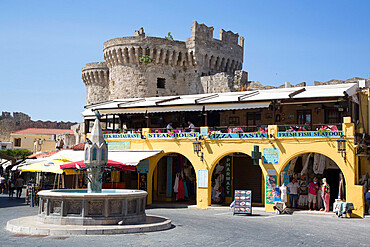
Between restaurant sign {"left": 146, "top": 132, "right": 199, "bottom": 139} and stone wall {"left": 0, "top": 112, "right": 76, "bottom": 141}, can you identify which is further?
stone wall {"left": 0, "top": 112, "right": 76, "bottom": 141}

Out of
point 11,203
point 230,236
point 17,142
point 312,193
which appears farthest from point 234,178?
point 17,142

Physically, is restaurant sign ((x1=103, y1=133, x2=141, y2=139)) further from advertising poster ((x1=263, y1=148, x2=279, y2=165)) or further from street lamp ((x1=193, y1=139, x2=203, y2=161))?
advertising poster ((x1=263, y1=148, x2=279, y2=165))

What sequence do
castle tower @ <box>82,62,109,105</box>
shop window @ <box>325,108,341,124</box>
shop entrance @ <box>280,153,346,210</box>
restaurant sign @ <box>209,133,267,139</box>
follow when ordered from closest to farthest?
restaurant sign @ <box>209,133,267,139</box>
shop entrance @ <box>280,153,346,210</box>
shop window @ <box>325,108,341,124</box>
castle tower @ <box>82,62,109,105</box>

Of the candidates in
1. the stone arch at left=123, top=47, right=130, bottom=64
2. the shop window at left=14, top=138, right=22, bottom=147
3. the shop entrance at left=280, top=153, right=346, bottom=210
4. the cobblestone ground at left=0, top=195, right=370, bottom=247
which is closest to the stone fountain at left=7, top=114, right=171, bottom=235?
the cobblestone ground at left=0, top=195, right=370, bottom=247

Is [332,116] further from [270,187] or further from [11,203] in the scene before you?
[11,203]

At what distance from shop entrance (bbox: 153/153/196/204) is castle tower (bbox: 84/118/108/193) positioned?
11.3 meters

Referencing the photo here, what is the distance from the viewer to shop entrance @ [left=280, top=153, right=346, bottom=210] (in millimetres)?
24562

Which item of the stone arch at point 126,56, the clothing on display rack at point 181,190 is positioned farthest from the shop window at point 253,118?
the stone arch at point 126,56

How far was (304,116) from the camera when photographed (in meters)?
26.1

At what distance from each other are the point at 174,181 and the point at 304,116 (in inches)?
344

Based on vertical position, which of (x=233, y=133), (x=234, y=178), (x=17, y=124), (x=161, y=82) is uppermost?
(x=161, y=82)

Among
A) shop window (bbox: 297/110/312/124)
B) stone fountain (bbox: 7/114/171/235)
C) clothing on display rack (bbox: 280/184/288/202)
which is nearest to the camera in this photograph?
stone fountain (bbox: 7/114/171/235)

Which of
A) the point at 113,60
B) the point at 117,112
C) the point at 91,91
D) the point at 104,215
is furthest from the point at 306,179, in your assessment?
the point at 91,91

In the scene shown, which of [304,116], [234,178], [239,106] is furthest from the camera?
[234,178]
